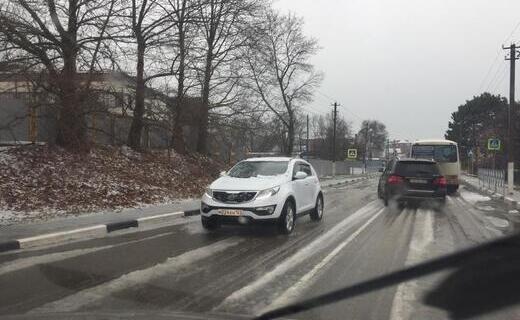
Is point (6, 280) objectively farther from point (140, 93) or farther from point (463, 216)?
point (140, 93)

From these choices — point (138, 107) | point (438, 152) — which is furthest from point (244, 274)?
point (438, 152)

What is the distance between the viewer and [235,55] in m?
30.1

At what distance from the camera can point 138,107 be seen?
23188 mm

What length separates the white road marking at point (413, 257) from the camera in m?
5.63

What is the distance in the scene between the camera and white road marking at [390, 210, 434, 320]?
5.63 meters

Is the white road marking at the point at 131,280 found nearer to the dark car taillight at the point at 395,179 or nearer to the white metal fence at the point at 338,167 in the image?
the dark car taillight at the point at 395,179

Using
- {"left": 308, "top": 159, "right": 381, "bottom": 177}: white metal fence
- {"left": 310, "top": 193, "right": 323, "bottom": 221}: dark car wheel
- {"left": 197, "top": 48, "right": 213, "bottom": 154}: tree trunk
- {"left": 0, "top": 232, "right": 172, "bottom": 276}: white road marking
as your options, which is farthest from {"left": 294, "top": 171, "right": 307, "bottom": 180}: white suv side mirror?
{"left": 308, "top": 159, "right": 381, "bottom": 177}: white metal fence

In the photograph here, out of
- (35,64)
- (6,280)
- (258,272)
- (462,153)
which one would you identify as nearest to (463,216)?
(258,272)

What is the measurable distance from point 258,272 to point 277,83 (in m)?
41.2

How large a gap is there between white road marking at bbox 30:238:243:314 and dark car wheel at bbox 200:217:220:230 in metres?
1.37

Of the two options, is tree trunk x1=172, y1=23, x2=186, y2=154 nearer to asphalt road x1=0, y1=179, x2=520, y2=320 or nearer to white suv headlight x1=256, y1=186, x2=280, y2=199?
asphalt road x1=0, y1=179, x2=520, y2=320

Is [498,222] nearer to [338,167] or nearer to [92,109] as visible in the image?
[92,109]

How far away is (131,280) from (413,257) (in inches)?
170

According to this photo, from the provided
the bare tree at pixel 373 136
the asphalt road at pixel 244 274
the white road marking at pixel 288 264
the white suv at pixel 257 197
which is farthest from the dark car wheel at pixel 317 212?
the bare tree at pixel 373 136
